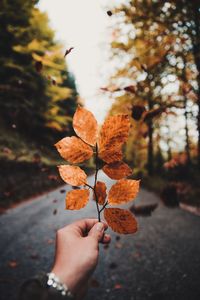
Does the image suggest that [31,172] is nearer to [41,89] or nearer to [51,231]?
[41,89]

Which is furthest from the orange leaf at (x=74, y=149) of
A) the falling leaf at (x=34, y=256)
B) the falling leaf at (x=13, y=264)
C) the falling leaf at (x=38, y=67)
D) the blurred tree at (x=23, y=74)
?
the blurred tree at (x=23, y=74)

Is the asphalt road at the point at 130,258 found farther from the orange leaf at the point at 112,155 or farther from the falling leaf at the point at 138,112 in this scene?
the orange leaf at the point at 112,155

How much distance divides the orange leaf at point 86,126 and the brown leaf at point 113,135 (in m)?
0.01

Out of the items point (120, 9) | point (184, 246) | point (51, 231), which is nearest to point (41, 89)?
point (51, 231)

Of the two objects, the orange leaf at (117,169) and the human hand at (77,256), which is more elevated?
the orange leaf at (117,169)

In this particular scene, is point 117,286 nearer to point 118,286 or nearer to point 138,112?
point 118,286

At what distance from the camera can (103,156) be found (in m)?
0.35

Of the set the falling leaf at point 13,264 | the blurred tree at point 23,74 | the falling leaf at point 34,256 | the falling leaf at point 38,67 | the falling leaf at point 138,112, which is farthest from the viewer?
the blurred tree at point 23,74

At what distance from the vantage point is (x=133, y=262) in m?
3.78

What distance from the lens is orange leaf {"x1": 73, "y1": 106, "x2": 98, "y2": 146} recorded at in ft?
1.13

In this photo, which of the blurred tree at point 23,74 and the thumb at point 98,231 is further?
the blurred tree at point 23,74

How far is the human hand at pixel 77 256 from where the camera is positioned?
50 cm

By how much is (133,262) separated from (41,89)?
8.83m

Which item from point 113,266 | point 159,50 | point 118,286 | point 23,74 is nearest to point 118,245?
point 113,266
